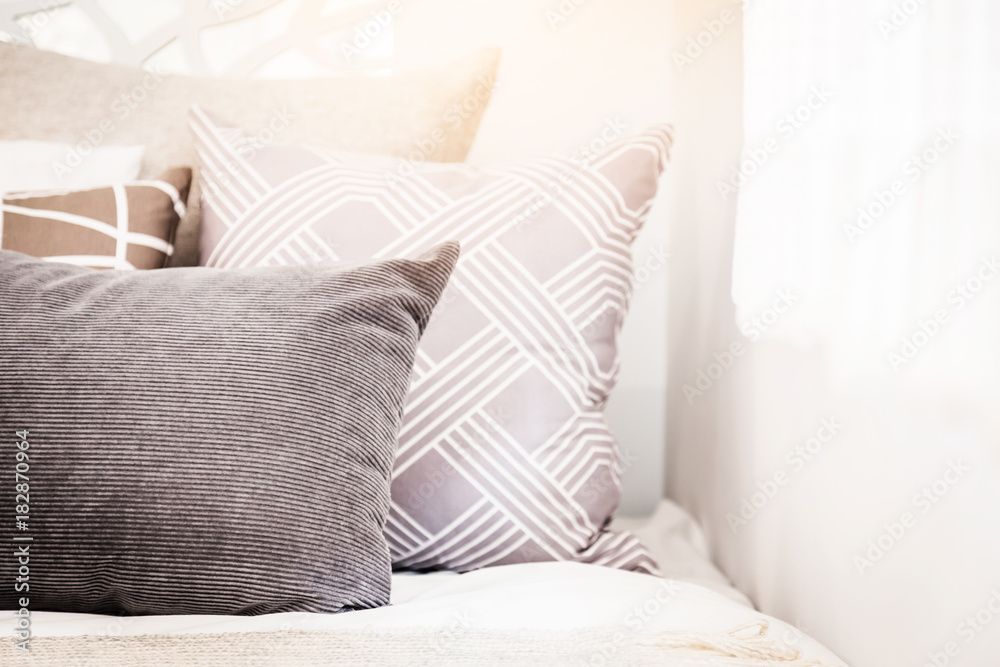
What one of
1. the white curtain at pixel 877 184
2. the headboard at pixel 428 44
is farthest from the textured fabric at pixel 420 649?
the headboard at pixel 428 44

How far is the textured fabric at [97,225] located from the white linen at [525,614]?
487 millimetres

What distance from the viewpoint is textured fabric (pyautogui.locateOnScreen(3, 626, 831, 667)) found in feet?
1.59

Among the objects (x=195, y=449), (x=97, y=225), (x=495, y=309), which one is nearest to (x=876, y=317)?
(x=495, y=309)

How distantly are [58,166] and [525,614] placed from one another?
0.97 metres

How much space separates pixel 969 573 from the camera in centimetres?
53

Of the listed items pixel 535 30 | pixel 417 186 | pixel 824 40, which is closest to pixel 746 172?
pixel 824 40

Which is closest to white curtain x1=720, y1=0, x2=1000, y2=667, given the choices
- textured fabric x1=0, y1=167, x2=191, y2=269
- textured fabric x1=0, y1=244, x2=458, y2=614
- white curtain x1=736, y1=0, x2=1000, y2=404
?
white curtain x1=736, y1=0, x2=1000, y2=404

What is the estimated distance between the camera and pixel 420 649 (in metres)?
0.51

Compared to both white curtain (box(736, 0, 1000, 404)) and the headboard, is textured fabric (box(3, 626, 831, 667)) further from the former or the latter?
the headboard

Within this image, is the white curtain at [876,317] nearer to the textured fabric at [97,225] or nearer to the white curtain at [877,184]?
the white curtain at [877,184]

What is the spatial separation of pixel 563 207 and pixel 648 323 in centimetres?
60

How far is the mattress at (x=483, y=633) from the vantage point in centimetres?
50

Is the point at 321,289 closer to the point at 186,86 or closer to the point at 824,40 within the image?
the point at 824,40

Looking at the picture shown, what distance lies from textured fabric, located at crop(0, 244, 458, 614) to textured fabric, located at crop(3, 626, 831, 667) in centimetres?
6
